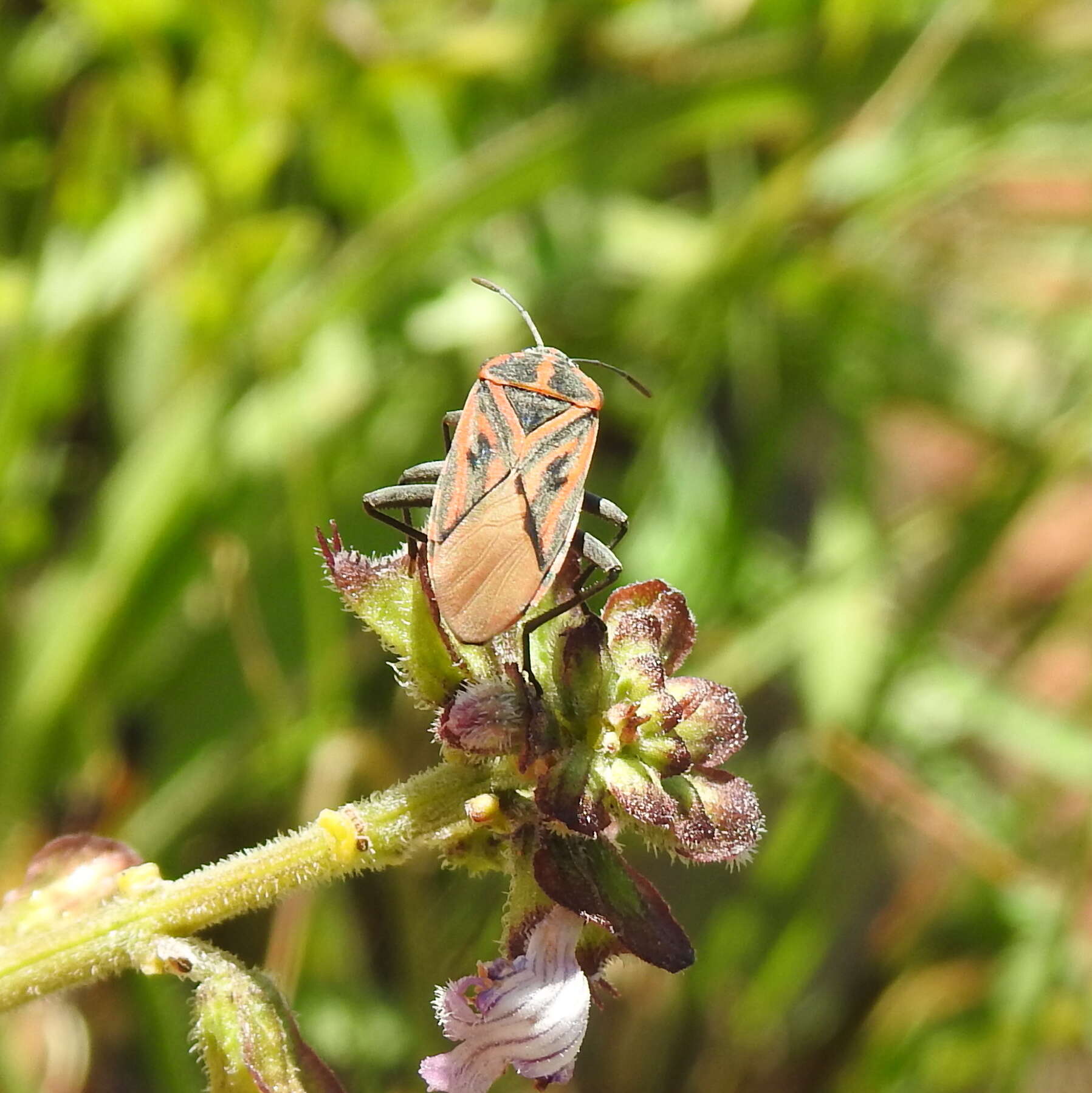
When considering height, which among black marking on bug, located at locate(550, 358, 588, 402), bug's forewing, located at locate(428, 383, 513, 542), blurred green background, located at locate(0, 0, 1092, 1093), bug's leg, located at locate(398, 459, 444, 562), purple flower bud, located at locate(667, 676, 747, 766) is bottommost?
blurred green background, located at locate(0, 0, 1092, 1093)

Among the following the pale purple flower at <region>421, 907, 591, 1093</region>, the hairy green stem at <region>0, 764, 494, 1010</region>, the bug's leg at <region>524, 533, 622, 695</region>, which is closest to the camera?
the pale purple flower at <region>421, 907, 591, 1093</region>

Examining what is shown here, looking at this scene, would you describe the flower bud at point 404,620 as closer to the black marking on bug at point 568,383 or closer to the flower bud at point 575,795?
the flower bud at point 575,795

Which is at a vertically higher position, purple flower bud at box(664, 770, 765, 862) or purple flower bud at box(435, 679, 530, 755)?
purple flower bud at box(435, 679, 530, 755)

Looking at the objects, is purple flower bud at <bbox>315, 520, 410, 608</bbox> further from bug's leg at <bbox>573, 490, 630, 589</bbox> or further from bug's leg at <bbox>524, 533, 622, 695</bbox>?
bug's leg at <bbox>573, 490, 630, 589</bbox>

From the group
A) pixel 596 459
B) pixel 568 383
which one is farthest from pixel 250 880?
pixel 596 459

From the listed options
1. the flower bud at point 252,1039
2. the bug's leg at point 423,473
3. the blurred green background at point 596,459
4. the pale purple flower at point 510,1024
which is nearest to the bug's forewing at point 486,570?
the bug's leg at point 423,473

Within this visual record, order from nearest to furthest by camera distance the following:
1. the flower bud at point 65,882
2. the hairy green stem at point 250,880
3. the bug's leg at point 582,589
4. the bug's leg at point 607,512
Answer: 1. the hairy green stem at point 250,880
2. the bug's leg at point 582,589
3. the flower bud at point 65,882
4. the bug's leg at point 607,512

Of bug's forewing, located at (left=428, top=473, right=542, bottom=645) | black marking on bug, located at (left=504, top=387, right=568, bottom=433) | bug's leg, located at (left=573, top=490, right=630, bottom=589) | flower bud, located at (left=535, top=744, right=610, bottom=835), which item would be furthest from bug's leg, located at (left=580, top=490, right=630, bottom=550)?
flower bud, located at (left=535, top=744, right=610, bottom=835)

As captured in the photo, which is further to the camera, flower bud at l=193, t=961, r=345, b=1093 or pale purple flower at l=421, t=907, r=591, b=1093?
flower bud at l=193, t=961, r=345, b=1093

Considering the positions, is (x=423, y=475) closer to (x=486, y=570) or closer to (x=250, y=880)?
(x=486, y=570)
